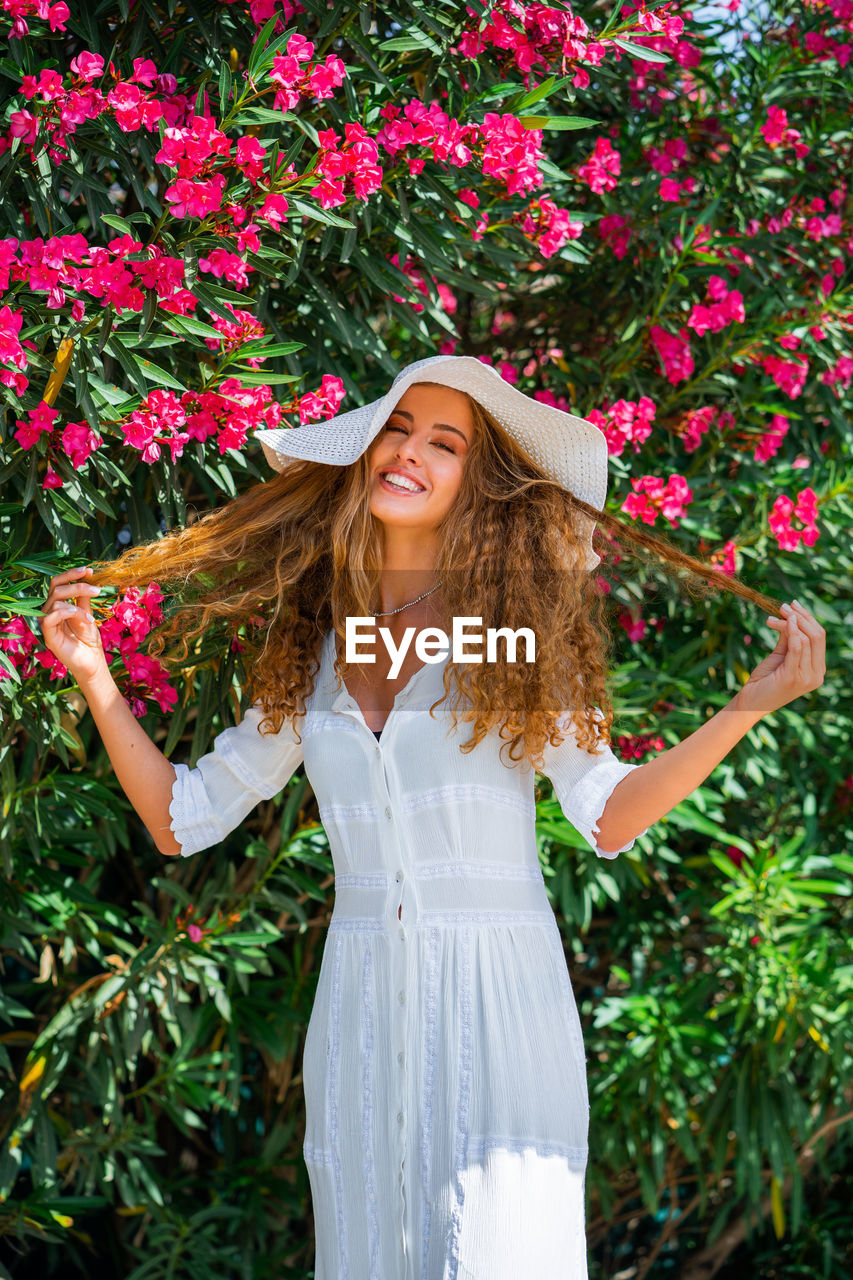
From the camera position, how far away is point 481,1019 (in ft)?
5.06

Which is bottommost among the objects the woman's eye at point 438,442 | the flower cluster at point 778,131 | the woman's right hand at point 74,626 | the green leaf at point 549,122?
the woman's right hand at point 74,626

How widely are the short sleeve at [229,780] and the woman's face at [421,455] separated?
0.35 meters

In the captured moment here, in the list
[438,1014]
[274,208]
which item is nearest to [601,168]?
[274,208]

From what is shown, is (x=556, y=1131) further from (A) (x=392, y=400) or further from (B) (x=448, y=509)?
(A) (x=392, y=400)

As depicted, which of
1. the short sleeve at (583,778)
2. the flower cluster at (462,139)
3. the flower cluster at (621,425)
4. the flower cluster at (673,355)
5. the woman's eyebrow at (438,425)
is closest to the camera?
the short sleeve at (583,778)

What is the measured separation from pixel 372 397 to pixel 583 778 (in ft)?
3.89

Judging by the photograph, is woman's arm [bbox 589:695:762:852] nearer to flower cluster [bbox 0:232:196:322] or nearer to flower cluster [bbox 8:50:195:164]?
flower cluster [bbox 0:232:196:322]

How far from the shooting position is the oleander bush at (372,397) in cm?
182

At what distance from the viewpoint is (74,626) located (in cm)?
165

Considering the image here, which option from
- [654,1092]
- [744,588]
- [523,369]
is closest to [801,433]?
[523,369]

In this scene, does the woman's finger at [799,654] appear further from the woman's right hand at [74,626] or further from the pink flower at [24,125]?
the pink flower at [24,125]

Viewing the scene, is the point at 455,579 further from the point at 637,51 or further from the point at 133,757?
the point at 637,51

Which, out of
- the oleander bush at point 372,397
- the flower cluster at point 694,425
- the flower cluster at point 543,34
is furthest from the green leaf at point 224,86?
the flower cluster at point 694,425

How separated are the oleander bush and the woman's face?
208 millimetres
